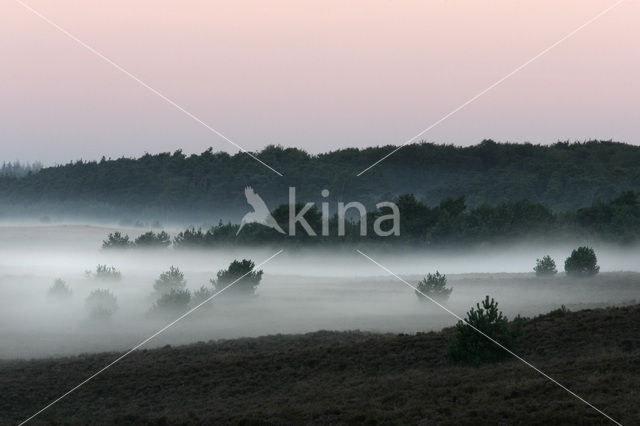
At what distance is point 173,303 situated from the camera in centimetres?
4250

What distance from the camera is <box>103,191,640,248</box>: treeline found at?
67.4 metres

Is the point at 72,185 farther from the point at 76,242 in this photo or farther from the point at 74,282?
the point at 74,282

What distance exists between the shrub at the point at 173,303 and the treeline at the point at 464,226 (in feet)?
91.4

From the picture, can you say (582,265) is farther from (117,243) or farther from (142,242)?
(117,243)

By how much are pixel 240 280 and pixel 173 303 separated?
4.58 m

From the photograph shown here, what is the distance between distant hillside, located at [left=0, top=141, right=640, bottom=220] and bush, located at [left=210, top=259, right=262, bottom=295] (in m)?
61.6

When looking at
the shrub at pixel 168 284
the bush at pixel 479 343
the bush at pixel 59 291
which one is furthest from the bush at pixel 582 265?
the bush at pixel 59 291

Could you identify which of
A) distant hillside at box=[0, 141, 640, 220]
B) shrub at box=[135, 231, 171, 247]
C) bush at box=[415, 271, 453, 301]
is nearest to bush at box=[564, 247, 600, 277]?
bush at box=[415, 271, 453, 301]

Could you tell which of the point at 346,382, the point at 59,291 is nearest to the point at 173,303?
the point at 59,291

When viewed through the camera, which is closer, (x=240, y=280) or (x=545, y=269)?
(x=240, y=280)

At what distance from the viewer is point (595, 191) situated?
102 meters

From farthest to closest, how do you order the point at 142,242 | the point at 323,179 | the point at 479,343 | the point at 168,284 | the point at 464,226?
1. the point at 323,179
2. the point at 142,242
3. the point at 464,226
4. the point at 168,284
5. the point at 479,343

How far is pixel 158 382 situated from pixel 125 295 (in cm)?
2647

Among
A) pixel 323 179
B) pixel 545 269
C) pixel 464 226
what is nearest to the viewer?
pixel 545 269
